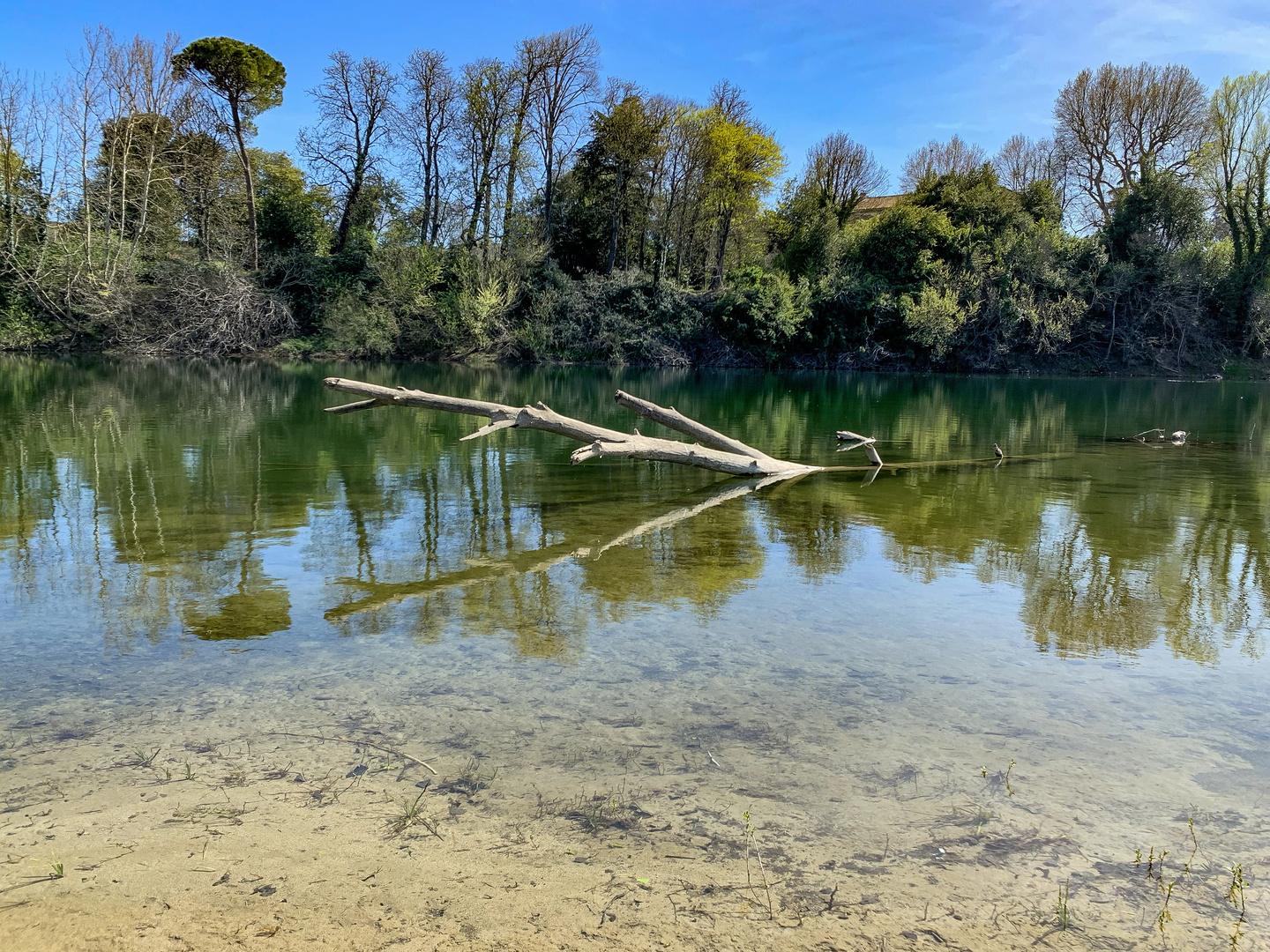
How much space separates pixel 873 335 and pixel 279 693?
1583 inches

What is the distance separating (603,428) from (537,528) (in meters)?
2.60

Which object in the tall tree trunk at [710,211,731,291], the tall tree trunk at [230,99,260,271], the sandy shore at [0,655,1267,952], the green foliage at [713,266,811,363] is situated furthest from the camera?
the tall tree trunk at [710,211,731,291]

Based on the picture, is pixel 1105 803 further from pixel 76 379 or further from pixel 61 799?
pixel 76 379

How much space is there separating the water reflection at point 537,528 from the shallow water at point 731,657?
0.18 feet

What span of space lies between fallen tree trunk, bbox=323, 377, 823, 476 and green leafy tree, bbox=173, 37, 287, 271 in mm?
32835

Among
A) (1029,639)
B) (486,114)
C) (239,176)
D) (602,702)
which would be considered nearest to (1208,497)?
(1029,639)

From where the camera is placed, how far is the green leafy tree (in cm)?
3572

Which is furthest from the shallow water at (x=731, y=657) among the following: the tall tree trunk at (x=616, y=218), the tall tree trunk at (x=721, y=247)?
the tall tree trunk at (x=721, y=247)

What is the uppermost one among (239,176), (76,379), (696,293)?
(239,176)

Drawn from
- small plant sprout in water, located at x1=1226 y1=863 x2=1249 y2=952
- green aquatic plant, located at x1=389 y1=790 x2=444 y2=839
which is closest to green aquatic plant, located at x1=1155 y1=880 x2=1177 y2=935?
small plant sprout in water, located at x1=1226 y1=863 x2=1249 y2=952

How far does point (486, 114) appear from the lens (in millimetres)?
40219

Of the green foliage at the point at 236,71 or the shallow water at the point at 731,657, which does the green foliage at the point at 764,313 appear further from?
the shallow water at the point at 731,657

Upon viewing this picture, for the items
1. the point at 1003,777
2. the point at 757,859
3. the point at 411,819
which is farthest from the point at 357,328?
the point at 757,859

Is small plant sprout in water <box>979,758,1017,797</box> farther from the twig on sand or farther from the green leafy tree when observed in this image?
the green leafy tree
